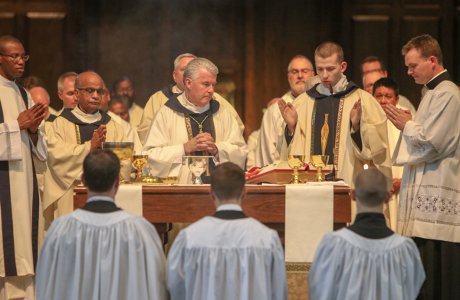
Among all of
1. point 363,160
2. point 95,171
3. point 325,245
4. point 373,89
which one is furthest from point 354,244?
point 373,89

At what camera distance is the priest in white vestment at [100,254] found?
5.76m

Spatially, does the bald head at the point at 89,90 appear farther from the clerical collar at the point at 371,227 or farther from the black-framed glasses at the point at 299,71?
the clerical collar at the point at 371,227

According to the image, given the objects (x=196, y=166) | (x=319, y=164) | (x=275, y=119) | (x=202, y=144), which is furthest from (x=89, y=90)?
(x=319, y=164)

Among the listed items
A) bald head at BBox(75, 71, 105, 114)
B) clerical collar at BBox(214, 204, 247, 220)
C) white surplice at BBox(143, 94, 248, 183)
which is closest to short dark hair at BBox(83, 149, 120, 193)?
clerical collar at BBox(214, 204, 247, 220)

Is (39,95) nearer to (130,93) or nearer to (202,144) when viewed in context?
(130,93)

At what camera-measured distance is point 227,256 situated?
5.68 m

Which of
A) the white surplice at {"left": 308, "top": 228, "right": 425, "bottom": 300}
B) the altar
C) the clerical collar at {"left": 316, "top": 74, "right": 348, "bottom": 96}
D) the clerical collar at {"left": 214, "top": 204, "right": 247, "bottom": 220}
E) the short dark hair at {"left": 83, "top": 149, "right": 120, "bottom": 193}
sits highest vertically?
the clerical collar at {"left": 316, "top": 74, "right": 348, "bottom": 96}

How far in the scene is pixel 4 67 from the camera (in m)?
8.05

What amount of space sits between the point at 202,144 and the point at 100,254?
2.26m

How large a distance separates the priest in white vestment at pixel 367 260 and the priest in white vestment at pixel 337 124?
268cm

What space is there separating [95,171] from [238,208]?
76 centimetres

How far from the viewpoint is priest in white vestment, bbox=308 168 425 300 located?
18.4 feet

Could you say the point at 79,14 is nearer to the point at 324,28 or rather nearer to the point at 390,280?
the point at 324,28

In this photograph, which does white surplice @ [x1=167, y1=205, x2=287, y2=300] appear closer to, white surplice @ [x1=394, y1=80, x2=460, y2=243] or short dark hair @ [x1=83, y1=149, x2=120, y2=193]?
short dark hair @ [x1=83, y1=149, x2=120, y2=193]
